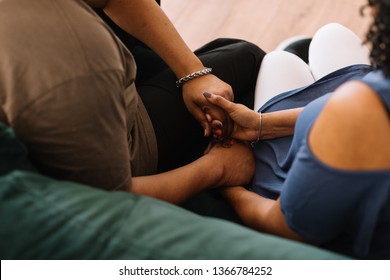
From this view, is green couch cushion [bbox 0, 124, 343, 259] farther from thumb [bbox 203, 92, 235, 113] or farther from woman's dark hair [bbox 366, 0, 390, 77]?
thumb [bbox 203, 92, 235, 113]

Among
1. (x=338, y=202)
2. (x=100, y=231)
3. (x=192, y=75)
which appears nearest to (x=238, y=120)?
(x=192, y=75)

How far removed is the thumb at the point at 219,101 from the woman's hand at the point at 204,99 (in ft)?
0.06

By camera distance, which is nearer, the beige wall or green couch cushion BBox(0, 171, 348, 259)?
green couch cushion BBox(0, 171, 348, 259)

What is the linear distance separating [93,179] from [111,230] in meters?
0.16

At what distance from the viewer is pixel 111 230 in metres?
0.59

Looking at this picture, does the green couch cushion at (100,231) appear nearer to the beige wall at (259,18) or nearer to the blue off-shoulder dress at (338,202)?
the blue off-shoulder dress at (338,202)

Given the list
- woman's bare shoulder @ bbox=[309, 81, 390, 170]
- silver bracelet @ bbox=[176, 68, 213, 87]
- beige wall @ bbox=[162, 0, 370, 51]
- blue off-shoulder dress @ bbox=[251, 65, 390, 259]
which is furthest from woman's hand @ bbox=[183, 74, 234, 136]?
beige wall @ bbox=[162, 0, 370, 51]

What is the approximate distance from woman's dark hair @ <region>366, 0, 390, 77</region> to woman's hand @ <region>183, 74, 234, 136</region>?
486 millimetres

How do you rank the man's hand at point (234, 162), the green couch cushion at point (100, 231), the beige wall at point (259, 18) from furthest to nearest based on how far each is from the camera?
1. the beige wall at point (259, 18)
2. the man's hand at point (234, 162)
3. the green couch cushion at point (100, 231)

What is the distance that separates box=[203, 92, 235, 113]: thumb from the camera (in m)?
1.07

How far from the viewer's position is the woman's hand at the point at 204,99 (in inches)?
43.3

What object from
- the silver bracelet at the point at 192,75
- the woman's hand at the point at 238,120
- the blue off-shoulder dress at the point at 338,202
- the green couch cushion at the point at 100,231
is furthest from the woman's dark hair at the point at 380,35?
the silver bracelet at the point at 192,75
